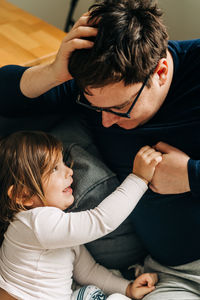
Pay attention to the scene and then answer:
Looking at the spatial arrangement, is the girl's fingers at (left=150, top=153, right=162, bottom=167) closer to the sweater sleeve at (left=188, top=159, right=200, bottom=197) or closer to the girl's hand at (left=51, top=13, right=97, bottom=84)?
the sweater sleeve at (left=188, top=159, right=200, bottom=197)

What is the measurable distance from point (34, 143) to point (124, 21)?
0.55m

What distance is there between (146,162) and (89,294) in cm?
54

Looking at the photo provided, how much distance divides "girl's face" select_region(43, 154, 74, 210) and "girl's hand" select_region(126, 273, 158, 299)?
393mm

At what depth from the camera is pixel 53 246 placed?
42.4 inches

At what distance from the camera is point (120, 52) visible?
871 mm

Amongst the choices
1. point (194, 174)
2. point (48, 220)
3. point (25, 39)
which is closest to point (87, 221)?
point (48, 220)

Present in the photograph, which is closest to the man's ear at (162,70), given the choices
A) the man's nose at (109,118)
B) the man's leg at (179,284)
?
the man's nose at (109,118)

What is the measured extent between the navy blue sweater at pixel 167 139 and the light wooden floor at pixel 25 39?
0.23 m

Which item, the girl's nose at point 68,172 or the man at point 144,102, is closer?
the man at point 144,102

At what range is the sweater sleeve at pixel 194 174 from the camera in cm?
99

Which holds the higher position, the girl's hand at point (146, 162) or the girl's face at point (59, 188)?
the girl's hand at point (146, 162)

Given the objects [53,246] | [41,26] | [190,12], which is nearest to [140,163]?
[53,246]

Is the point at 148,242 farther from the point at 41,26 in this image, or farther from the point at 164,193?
the point at 41,26

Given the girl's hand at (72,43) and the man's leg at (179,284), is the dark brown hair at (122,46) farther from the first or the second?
the man's leg at (179,284)
